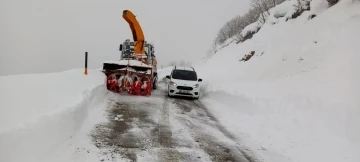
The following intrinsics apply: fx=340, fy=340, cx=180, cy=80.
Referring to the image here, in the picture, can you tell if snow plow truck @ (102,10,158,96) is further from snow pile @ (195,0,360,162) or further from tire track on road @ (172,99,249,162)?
snow pile @ (195,0,360,162)

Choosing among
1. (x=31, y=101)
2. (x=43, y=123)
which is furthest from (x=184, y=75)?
(x=43, y=123)

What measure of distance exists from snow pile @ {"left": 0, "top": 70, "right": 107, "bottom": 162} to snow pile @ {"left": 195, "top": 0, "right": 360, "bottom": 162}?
4377 mm

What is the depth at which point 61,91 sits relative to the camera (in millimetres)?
10539

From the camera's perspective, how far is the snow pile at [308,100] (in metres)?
8.97

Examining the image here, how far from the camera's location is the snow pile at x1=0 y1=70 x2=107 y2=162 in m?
5.45

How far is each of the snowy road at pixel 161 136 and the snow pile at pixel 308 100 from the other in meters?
0.82

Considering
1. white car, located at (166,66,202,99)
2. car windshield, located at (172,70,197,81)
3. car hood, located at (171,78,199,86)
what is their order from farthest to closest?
car windshield, located at (172,70,197,81), car hood, located at (171,78,199,86), white car, located at (166,66,202,99)

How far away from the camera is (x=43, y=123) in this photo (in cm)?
650

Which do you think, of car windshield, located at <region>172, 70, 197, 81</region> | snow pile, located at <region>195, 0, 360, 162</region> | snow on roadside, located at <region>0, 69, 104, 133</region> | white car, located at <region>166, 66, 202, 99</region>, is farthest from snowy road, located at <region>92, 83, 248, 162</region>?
car windshield, located at <region>172, 70, 197, 81</region>

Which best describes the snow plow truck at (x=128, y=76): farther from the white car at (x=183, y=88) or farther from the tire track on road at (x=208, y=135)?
the tire track on road at (x=208, y=135)

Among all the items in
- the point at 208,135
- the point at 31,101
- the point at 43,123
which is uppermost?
the point at 31,101

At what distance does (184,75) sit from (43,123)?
13.3 meters

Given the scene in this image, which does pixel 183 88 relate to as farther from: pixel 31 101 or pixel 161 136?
pixel 31 101

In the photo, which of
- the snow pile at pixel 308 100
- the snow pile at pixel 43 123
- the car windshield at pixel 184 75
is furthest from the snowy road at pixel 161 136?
the car windshield at pixel 184 75
